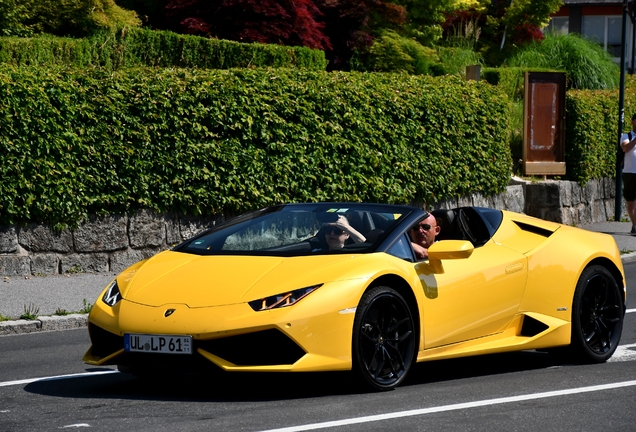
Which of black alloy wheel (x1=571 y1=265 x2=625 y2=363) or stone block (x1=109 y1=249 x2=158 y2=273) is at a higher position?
black alloy wheel (x1=571 y1=265 x2=625 y2=363)

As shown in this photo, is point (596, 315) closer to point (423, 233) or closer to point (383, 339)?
point (423, 233)

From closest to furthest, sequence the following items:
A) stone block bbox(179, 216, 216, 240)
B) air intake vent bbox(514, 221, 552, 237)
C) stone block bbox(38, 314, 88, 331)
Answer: air intake vent bbox(514, 221, 552, 237) < stone block bbox(38, 314, 88, 331) < stone block bbox(179, 216, 216, 240)

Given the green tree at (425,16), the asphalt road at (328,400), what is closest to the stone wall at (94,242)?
the asphalt road at (328,400)

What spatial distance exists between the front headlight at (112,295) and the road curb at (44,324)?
374 cm

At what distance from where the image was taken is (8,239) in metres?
13.2

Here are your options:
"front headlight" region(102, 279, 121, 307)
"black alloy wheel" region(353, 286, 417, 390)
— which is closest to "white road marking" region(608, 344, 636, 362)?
"black alloy wheel" region(353, 286, 417, 390)

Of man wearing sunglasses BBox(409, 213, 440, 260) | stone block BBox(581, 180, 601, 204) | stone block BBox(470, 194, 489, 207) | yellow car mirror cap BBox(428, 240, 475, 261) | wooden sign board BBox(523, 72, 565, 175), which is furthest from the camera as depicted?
stone block BBox(581, 180, 601, 204)

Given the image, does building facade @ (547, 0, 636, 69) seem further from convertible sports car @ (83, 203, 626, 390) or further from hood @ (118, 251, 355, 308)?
hood @ (118, 251, 355, 308)

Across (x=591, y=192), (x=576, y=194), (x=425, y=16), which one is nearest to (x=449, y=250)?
(x=576, y=194)

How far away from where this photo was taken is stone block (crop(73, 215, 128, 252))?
1370 cm

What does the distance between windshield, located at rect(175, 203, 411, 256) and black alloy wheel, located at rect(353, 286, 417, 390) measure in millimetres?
464

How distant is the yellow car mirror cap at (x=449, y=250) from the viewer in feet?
23.7

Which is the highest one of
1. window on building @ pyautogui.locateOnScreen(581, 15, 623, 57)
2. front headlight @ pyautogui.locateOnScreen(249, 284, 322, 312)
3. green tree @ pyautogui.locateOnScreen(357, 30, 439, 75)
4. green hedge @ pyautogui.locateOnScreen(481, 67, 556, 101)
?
window on building @ pyautogui.locateOnScreen(581, 15, 623, 57)

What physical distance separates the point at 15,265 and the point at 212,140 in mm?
3047
